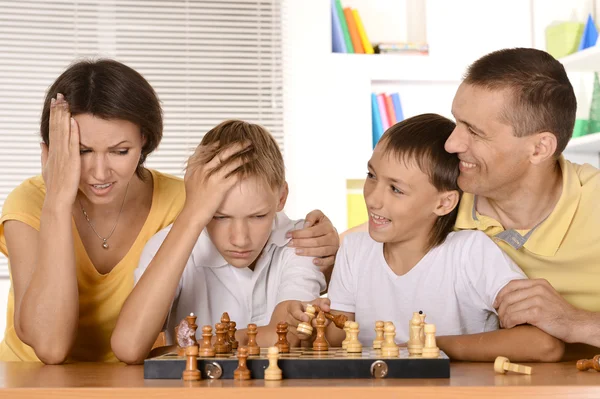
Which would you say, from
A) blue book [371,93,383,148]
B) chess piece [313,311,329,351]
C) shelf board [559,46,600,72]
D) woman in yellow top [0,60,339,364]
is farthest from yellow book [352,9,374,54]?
chess piece [313,311,329,351]

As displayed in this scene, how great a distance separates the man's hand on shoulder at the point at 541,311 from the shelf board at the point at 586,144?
266cm

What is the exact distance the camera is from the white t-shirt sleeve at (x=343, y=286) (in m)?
1.97

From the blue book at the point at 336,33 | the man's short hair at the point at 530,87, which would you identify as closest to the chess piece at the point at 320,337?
the man's short hair at the point at 530,87

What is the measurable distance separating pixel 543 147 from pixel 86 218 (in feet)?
4.17

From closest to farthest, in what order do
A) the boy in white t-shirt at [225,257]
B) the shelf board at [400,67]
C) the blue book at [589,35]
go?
the boy in white t-shirt at [225,257] < the blue book at [589,35] < the shelf board at [400,67]

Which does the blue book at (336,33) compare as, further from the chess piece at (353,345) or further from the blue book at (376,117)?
the chess piece at (353,345)

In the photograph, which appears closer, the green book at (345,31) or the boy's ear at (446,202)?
the boy's ear at (446,202)

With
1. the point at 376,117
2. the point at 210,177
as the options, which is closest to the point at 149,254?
the point at 210,177

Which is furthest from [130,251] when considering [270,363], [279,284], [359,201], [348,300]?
[359,201]

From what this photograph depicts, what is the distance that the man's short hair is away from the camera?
1832mm

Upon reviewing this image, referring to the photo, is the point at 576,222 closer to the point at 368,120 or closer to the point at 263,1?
the point at 368,120

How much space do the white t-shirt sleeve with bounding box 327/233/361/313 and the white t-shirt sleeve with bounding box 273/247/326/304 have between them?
4 centimetres

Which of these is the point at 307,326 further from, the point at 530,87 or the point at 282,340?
the point at 530,87

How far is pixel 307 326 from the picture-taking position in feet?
5.01
